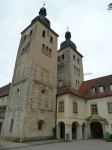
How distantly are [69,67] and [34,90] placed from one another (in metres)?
12.0

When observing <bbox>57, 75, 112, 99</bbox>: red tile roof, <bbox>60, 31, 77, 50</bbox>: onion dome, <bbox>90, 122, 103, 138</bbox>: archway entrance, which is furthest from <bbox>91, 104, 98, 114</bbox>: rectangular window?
<bbox>60, 31, 77, 50</bbox>: onion dome

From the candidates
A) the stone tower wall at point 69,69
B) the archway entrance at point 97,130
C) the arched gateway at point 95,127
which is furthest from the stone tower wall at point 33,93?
the archway entrance at point 97,130

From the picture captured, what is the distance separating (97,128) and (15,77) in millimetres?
17968

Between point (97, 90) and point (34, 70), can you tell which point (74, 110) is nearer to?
point (97, 90)

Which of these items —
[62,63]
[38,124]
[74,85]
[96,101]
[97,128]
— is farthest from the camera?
[62,63]

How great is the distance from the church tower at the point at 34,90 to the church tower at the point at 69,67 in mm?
4962

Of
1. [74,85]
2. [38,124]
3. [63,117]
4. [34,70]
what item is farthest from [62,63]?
[38,124]

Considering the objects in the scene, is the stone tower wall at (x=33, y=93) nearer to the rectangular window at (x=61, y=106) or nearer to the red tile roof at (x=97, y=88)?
the rectangular window at (x=61, y=106)

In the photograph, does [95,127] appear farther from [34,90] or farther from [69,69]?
[34,90]

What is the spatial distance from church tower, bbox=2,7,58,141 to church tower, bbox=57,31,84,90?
496cm

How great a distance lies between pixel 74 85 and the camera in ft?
83.1

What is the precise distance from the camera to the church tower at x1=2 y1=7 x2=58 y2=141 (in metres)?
14.9

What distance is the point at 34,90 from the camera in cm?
1677

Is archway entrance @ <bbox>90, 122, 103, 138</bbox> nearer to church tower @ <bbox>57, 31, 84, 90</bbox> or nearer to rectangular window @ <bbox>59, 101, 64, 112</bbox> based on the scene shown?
rectangular window @ <bbox>59, 101, 64, 112</bbox>
